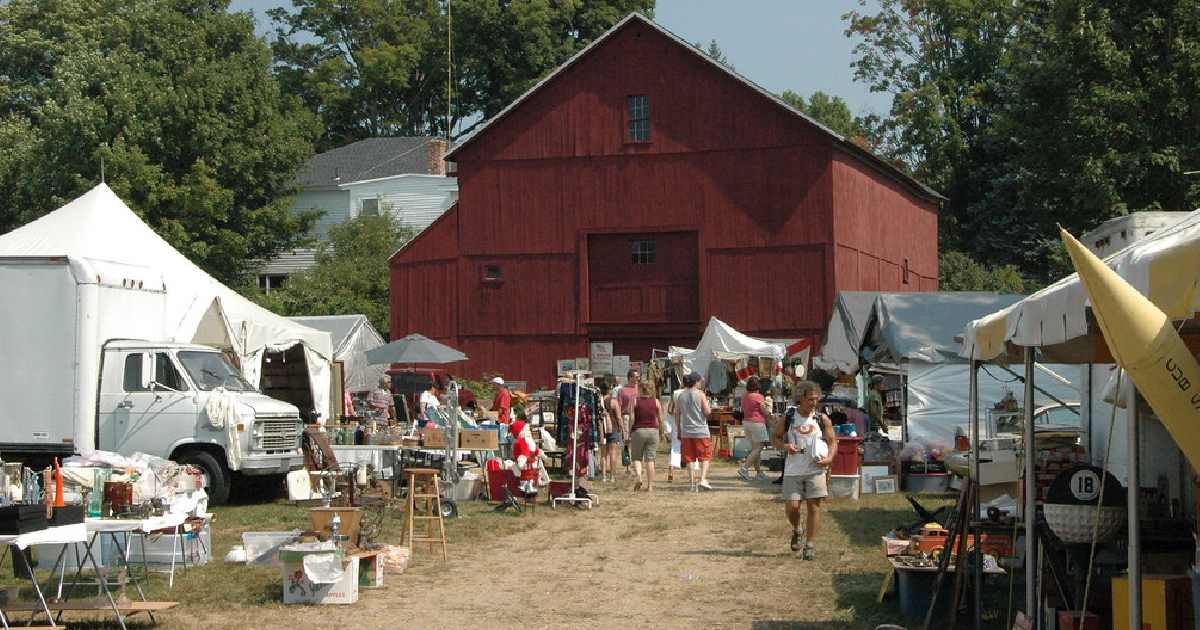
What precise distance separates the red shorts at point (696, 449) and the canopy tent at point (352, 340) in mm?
17033

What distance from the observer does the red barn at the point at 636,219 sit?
37.2 m

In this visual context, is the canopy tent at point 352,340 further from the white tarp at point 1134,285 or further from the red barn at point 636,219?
the white tarp at point 1134,285

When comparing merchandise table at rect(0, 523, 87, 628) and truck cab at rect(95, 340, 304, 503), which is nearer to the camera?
merchandise table at rect(0, 523, 87, 628)

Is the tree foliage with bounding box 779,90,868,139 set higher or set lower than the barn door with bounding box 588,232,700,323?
higher

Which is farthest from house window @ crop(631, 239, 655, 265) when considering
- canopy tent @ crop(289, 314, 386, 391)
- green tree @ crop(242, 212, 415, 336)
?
green tree @ crop(242, 212, 415, 336)

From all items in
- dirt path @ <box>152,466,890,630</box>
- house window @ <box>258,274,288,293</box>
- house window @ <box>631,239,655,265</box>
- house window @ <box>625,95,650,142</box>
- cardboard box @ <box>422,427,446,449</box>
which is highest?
house window @ <box>625,95,650,142</box>

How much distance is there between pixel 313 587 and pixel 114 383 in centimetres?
788

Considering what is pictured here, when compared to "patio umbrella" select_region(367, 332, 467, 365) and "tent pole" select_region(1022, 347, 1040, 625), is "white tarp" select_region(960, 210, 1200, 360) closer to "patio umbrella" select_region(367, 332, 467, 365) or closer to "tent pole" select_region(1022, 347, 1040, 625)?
"tent pole" select_region(1022, 347, 1040, 625)

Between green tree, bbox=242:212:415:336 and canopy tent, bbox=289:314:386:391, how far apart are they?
8.24m

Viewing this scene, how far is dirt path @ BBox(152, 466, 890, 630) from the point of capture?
36.0 feet

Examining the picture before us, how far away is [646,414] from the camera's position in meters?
20.5

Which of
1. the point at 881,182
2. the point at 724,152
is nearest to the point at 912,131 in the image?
the point at 881,182

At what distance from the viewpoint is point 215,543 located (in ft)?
50.1

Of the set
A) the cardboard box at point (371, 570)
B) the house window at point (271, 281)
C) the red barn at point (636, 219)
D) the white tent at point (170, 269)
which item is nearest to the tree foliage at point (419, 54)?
the house window at point (271, 281)
